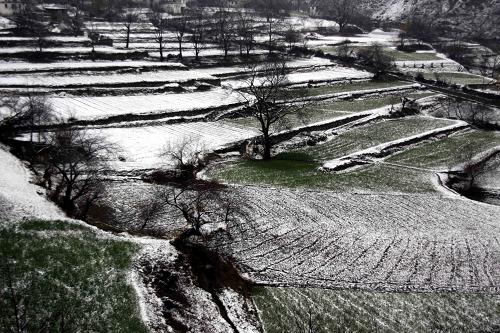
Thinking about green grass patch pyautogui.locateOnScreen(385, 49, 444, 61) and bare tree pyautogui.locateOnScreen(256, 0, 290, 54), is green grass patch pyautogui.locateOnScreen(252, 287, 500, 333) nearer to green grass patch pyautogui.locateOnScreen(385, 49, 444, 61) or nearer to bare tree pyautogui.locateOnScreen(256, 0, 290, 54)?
green grass patch pyautogui.locateOnScreen(385, 49, 444, 61)

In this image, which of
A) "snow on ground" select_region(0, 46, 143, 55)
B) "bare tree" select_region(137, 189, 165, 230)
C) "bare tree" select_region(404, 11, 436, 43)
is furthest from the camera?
"bare tree" select_region(404, 11, 436, 43)

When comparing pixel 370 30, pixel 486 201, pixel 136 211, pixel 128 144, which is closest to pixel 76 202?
pixel 136 211

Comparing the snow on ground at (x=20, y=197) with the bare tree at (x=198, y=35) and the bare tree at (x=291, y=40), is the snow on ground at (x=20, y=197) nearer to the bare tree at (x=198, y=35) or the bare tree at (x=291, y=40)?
the bare tree at (x=198, y=35)

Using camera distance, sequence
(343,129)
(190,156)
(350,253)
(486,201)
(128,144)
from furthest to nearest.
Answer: (343,129) < (128,144) < (190,156) < (486,201) < (350,253)

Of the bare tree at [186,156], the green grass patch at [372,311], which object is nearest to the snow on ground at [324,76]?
the bare tree at [186,156]

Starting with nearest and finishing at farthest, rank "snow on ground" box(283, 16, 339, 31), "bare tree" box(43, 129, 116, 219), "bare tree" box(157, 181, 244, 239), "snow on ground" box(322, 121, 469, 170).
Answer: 1. "bare tree" box(43, 129, 116, 219)
2. "bare tree" box(157, 181, 244, 239)
3. "snow on ground" box(322, 121, 469, 170)
4. "snow on ground" box(283, 16, 339, 31)

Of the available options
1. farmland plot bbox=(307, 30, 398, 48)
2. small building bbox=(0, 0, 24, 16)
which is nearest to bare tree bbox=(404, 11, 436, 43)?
farmland plot bbox=(307, 30, 398, 48)

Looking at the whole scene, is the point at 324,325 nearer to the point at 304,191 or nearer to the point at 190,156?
the point at 304,191

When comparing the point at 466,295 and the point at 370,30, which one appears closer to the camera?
the point at 466,295

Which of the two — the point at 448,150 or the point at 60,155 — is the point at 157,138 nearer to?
the point at 60,155
